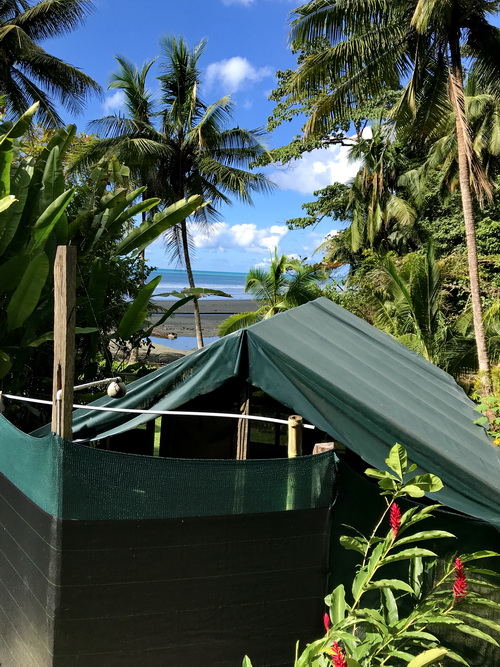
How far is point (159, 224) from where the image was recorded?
8570 millimetres

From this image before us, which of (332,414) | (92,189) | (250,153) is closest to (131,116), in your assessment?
(250,153)

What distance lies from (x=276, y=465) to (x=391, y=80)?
43.3 ft

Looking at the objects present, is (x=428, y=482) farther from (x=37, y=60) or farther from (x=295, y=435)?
(x=37, y=60)

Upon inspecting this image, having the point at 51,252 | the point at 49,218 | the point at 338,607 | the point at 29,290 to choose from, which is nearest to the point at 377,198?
the point at 51,252

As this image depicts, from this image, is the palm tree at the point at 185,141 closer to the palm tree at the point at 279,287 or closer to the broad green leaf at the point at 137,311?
the palm tree at the point at 279,287

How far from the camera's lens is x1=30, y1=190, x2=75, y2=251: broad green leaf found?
6.59 m

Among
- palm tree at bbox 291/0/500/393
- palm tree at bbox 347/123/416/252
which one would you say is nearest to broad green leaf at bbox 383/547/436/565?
palm tree at bbox 291/0/500/393

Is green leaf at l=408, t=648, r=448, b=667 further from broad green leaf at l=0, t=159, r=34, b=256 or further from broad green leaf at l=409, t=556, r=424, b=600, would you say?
broad green leaf at l=0, t=159, r=34, b=256

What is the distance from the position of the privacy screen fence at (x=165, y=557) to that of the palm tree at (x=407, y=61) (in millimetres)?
10064

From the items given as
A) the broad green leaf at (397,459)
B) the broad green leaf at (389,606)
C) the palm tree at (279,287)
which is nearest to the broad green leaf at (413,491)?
the broad green leaf at (397,459)

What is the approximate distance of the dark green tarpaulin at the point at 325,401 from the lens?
4.11 meters

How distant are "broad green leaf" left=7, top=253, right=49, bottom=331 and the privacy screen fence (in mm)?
2797

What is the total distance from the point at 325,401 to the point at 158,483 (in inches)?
47.5

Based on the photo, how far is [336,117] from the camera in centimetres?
1494
